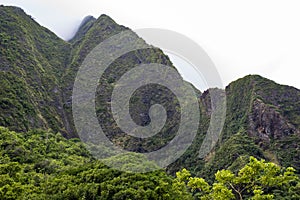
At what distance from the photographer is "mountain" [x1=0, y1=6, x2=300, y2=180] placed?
2052 inches

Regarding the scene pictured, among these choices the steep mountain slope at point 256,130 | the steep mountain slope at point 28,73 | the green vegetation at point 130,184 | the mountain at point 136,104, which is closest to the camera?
the green vegetation at point 130,184

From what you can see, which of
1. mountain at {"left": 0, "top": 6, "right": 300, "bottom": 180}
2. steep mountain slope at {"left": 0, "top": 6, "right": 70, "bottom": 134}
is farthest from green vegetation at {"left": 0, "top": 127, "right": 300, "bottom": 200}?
steep mountain slope at {"left": 0, "top": 6, "right": 70, "bottom": 134}

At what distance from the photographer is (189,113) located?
68.3 meters

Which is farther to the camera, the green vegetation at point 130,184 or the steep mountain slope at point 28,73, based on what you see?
the steep mountain slope at point 28,73

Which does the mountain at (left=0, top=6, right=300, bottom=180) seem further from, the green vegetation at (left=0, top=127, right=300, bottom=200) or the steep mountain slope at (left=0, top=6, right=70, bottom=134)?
the green vegetation at (left=0, top=127, right=300, bottom=200)

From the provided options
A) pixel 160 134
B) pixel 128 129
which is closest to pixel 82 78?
pixel 128 129

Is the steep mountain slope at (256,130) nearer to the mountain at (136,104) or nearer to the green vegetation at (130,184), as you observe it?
the mountain at (136,104)

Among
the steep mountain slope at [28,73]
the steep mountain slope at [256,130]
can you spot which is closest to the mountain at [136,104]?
the steep mountain slope at [256,130]

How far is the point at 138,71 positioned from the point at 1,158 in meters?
55.6

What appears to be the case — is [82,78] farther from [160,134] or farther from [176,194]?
[176,194]

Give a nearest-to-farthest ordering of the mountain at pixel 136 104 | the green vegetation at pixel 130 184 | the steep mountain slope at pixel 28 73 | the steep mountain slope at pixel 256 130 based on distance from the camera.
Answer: the green vegetation at pixel 130 184 → the steep mountain slope at pixel 256 130 → the mountain at pixel 136 104 → the steep mountain slope at pixel 28 73

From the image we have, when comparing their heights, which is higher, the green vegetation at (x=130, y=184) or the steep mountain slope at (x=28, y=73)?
the steep mountain slope at (x=28, y=73)

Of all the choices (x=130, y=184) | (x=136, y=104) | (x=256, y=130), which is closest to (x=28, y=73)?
(x=136, y=104)

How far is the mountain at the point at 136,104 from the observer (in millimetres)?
52125
